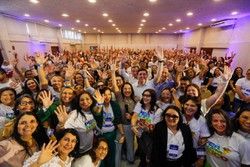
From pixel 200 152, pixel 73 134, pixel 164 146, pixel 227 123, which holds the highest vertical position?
pixel 227 123

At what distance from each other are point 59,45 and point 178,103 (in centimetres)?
1488

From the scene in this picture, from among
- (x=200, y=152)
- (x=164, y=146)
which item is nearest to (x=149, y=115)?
(x=164, y=146)

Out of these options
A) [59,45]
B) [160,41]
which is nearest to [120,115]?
[59,45]

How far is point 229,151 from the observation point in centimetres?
142

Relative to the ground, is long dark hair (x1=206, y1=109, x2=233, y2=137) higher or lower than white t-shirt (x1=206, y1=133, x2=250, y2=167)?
higher

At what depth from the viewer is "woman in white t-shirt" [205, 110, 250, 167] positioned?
1393mm

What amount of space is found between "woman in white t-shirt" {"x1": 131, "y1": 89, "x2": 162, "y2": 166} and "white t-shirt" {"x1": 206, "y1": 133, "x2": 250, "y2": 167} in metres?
0.75

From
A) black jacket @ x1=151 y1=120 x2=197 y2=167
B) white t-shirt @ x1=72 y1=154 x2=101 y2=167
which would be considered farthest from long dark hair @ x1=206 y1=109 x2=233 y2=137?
white t-shirt @ x1=72 y1=154 x2=101 y2=167

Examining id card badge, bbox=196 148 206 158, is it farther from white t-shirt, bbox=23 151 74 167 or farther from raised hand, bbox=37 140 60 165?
raised hand, bbox=37 140 60 165

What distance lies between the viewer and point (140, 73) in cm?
291

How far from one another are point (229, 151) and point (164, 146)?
70 centimetres

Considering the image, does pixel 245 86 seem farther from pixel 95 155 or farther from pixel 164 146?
pixel 95 155

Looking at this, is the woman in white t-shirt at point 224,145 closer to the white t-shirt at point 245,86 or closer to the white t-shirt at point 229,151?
the white t-shirt at point 229,151

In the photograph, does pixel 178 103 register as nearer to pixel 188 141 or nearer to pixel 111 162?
pixel 188 141
